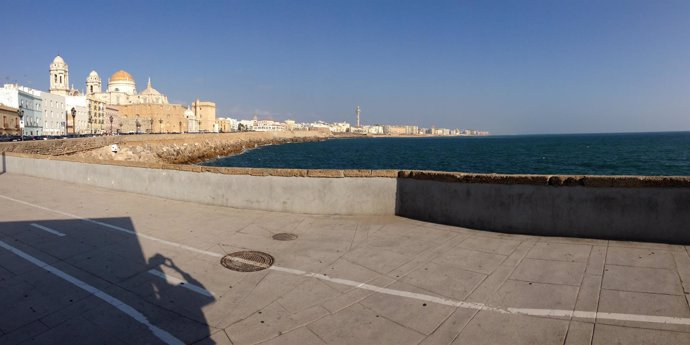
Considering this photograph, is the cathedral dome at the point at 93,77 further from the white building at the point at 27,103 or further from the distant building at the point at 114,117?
the white building at the point at 27,103

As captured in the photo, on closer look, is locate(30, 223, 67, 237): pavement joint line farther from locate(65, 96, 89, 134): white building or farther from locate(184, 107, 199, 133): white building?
locate(184, 107, 199, 133): white building

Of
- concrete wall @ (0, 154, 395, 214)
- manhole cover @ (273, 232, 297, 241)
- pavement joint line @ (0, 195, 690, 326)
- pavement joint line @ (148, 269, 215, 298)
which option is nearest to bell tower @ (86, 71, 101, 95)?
concrete wall @ (0, 154, 395, 214)

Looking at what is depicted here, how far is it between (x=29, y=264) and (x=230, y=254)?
3.10 meters

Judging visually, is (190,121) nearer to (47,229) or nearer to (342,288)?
(47,229)

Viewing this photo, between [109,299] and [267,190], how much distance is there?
16.6ft

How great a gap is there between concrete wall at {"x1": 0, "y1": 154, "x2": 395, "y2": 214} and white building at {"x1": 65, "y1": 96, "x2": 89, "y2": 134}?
10176cm

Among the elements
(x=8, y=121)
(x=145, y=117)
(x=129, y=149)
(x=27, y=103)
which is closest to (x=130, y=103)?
(x=145, y=117)

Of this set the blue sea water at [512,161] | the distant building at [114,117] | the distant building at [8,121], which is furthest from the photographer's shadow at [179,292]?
the distant building at [114,117]

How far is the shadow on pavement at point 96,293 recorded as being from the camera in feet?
13.8

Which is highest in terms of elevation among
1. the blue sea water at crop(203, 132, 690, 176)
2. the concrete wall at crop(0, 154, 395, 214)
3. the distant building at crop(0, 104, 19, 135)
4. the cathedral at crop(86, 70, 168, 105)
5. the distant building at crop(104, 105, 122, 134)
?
the cathedral at crop(86, 70, 168, 105)

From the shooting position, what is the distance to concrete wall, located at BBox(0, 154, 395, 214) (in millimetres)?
9031

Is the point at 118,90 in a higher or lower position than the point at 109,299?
higher

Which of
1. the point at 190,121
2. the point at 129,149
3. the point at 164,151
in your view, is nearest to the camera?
the point at 129,149

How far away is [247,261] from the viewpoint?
20.9ft
